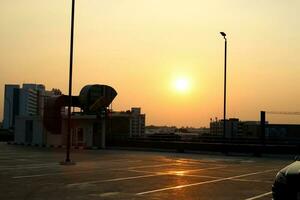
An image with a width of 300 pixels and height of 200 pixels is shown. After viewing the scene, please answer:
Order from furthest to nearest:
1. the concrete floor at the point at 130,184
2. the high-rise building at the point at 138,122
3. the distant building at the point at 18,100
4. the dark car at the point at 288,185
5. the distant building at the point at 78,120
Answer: the distant building at the point at 18,100
the high-rise building at the point at 138,122
the distant building at the point at 78,120
the concrete floor at the point at 130,184
the dark car at the point at 288,185

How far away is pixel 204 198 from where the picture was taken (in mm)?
13555

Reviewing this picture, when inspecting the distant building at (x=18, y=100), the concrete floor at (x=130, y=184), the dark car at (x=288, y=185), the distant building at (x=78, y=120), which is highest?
the distant building at (x=18, y=100)

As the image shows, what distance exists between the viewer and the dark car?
8.95 meters

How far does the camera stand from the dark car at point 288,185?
8.95m

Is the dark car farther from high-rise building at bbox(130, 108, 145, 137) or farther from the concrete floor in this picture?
high-rise building at bbox(130, 108, 145, 137)

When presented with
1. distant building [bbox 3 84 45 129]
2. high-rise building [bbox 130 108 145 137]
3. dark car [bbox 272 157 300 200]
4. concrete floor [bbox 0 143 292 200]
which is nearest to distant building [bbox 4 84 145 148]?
concrete floor [bbox 0 143 292 200]

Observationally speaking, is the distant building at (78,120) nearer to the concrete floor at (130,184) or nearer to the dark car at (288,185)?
the concrete floor at (130,184)

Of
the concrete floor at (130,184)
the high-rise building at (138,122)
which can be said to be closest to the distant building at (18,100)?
the high-rise building at (138,122)

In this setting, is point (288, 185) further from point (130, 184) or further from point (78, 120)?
point (78, 120)

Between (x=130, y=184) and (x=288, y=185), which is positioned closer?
(x=288, y=185)

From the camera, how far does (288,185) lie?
9062 mm

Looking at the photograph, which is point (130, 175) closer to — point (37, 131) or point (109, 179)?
point (109, 179)

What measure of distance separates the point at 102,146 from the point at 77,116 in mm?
3487

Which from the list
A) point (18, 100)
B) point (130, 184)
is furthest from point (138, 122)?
point (130, 184)
